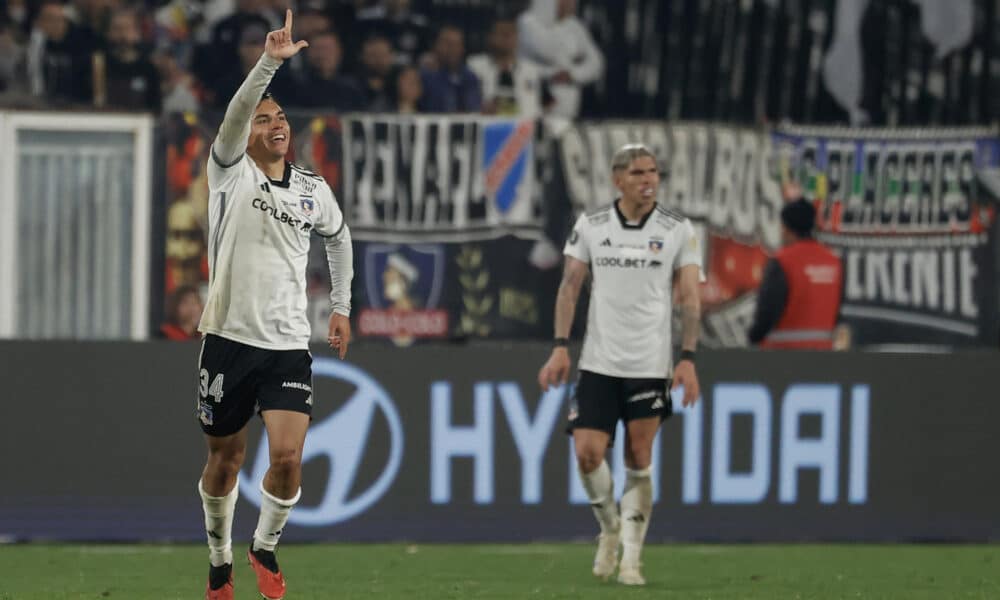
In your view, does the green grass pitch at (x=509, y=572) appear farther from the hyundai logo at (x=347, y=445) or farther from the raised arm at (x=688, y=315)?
the raised arm at (x=688, y=315)

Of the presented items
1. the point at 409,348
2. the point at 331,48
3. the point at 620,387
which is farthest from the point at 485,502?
the point at 331,48

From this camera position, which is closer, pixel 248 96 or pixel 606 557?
pixel 248 96

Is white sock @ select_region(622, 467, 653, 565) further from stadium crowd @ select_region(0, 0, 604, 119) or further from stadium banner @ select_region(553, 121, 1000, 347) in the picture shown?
stadium crowd @ select_region(0, 0, 604, 119)

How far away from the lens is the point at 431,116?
14953mm

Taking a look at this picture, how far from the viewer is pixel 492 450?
12.0 m

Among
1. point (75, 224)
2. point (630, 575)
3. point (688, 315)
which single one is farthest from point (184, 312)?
point (630, 575)

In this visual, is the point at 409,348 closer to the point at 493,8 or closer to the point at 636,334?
the point at 636,334

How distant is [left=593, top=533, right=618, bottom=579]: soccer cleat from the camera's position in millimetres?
9641

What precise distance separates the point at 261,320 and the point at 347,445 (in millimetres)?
4139

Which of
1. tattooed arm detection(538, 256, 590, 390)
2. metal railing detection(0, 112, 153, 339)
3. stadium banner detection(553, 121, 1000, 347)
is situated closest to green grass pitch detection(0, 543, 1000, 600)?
tattooed arm detection(538, 256, 590, 390)

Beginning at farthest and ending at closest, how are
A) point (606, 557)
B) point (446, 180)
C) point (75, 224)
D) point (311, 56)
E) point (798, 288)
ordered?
point (311, 56)
point (446, 180)
point (75, 224)
point (798, 288)
point (606, 557)

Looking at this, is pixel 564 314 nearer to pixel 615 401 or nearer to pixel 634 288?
pixel 634 288

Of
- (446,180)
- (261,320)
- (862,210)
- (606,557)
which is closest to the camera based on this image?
(261,320)

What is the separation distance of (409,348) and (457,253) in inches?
115
